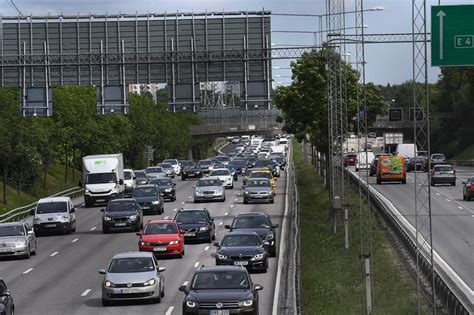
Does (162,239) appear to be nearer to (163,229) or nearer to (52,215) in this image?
(163,229)

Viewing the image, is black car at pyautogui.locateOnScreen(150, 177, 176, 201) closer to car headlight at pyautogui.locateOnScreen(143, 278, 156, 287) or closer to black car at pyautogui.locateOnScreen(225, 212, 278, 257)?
black car at pyautogui.locateOnScreen(225, 212, 278, 257)

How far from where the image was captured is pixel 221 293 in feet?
86.9

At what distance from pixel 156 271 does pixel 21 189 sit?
52.8m

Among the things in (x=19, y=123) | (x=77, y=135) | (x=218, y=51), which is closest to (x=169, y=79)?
(x=218, y=51)

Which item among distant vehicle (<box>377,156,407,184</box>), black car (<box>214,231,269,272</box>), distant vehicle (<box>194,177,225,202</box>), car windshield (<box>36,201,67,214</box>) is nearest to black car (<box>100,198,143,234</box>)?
car windshield (<box>36,201,67,214</box>)

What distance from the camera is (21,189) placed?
82.5 m

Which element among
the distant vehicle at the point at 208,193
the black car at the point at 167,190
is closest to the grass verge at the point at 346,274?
the distant vehicle at the point at 208,193

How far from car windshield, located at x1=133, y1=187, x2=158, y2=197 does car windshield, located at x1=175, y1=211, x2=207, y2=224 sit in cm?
1564

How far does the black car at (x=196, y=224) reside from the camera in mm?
47956

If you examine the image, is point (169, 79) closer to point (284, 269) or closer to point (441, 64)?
point (284, 269)

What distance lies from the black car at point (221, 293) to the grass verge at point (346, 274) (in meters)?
2.43

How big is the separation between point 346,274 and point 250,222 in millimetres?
7305

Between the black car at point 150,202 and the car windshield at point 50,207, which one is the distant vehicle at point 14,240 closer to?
the car windshield at point 50,207

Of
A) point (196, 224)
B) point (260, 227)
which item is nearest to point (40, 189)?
point (196, 224)
